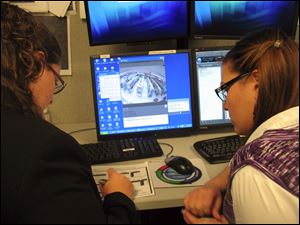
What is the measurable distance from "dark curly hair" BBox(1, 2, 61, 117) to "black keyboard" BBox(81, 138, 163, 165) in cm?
50

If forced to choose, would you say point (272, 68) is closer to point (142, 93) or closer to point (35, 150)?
point (35, 150)

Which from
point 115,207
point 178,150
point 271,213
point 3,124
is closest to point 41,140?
point 3,124

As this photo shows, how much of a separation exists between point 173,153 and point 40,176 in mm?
786

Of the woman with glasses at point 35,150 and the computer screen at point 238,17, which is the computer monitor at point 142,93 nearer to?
the computer screen at point 238,17

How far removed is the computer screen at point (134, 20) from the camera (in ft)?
4.90

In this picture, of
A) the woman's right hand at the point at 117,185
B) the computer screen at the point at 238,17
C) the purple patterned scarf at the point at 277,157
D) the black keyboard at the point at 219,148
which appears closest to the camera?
the purple patterned scarf at the point at 277,157

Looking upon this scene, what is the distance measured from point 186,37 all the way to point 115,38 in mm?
296

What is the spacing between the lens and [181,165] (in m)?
1.30

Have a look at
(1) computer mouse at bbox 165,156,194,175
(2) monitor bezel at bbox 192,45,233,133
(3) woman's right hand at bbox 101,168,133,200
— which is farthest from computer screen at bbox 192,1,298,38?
(3) woman's right hand at bbox 101,168,133,200

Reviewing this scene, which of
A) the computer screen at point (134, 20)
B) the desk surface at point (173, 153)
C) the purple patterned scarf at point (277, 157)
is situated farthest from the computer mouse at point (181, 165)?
the computer screen at point (134, 20)

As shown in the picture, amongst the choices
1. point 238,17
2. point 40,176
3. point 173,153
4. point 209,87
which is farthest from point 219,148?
point 40,176

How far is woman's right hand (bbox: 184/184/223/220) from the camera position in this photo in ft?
3.39

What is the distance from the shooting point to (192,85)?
5.30 feet

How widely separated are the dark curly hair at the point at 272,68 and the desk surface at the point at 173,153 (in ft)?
1.13
